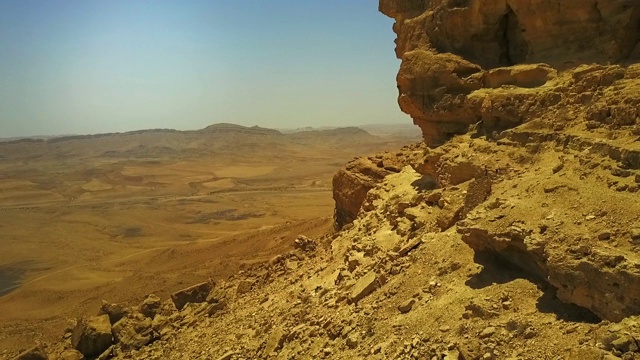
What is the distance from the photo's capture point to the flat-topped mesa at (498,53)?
870cm

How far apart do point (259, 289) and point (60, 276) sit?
56.3ft

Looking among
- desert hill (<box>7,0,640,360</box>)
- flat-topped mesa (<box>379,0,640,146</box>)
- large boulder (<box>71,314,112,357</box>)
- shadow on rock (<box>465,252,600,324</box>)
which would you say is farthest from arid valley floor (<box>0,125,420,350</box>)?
shadow on rock (<box>465,252,600,324</box>)

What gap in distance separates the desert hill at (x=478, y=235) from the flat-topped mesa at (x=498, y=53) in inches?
1.4

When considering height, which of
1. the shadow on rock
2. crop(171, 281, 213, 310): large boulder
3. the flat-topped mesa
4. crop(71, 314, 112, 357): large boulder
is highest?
the flat-topped mesa

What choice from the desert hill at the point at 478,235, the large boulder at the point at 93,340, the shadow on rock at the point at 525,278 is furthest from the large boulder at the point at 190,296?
the shadow on rock at the point at 525,278

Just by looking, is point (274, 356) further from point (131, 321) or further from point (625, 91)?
point (625, 91)

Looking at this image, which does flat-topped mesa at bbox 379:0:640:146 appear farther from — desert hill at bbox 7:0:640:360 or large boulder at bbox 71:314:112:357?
large boulder at bbox 71:314:112:357

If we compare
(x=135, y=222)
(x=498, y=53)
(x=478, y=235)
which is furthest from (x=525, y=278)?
(x=135, y=222)

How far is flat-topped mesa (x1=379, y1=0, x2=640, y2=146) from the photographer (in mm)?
8695

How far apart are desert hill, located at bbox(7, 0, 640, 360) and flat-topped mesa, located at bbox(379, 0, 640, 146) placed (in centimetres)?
3

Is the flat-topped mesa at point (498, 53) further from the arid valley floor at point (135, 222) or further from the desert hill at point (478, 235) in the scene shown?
the arid valley floor at point (135, 222)

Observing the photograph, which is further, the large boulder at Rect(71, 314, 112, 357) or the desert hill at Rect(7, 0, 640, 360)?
the large boulder at Rect(71, 314, 112, 357)

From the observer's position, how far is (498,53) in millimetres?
11062

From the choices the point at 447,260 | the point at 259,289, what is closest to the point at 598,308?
the point at 447,260
